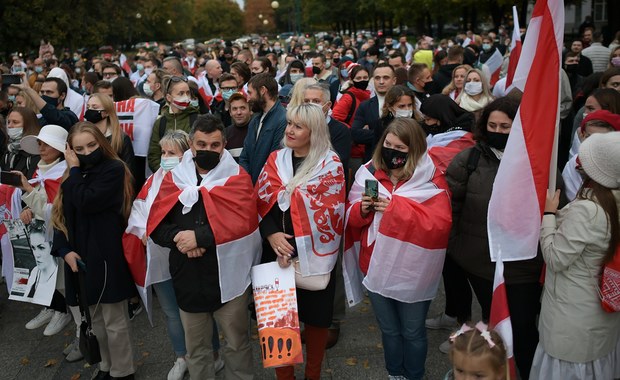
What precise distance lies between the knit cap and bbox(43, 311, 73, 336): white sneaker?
15.8 ft

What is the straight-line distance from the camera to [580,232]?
3.04 meters

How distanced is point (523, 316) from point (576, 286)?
613mm

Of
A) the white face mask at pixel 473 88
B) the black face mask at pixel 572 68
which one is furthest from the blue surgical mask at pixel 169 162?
the black face mask at pixel 572 68

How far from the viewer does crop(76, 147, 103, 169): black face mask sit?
415 cm

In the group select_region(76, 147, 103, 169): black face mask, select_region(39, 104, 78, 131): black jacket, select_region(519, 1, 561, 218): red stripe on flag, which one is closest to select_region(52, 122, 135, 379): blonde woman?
select_region(76, 147, 103, 169): black face mask

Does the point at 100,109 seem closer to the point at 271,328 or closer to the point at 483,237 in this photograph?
the point at 271,328

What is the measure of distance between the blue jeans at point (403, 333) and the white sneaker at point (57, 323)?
331cm

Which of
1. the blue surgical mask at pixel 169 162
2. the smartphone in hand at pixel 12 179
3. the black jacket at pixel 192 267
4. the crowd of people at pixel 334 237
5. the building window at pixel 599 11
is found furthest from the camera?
the building window at pixel 599 11

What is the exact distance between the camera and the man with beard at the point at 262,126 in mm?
5102

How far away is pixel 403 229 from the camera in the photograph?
11.9 feet

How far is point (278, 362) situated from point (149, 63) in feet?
31.6

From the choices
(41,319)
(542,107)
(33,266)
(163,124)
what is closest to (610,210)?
(542,107)

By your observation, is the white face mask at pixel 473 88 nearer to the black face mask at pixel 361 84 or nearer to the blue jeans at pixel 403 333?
the black face mask at pixel 361 84

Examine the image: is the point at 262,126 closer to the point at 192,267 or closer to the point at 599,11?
the point at 192,267
